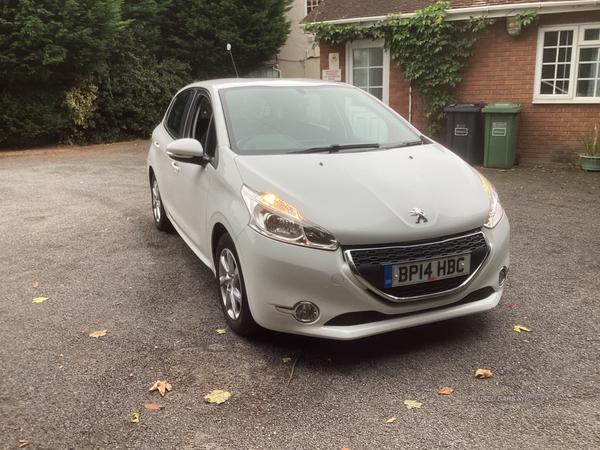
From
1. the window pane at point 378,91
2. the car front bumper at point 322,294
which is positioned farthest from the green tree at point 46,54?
the car front bumper at point 322,294

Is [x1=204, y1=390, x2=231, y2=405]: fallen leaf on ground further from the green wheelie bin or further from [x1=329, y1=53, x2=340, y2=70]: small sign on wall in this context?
[x1=329, y1=53, x2=340, y2=70]: small sign on wall

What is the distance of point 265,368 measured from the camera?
334 cm

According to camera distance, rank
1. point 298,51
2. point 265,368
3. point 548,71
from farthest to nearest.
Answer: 1. point 298,51
2. point 548,71
3. point 265,368

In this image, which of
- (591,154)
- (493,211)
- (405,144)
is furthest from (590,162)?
(493,211)

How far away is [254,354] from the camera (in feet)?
11.5

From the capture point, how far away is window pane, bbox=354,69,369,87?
44.9ft

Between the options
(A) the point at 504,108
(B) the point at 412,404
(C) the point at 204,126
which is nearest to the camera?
(B) the point at 412,404

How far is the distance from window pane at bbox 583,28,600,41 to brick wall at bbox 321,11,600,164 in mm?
216

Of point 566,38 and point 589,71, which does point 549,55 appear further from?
point 589,71

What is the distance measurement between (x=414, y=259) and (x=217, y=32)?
776 inches

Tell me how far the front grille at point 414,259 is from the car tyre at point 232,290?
2.55 ft

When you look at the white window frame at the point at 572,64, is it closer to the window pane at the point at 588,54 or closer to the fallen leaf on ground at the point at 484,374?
the window pane at the point at 588,54

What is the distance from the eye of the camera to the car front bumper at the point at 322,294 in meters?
3.09

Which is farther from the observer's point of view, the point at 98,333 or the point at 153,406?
the point at 98,333
